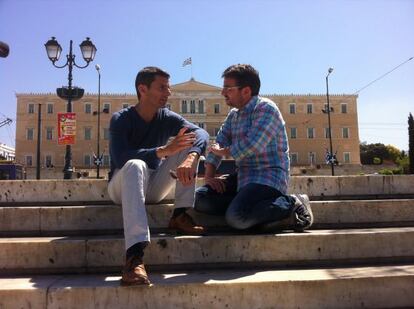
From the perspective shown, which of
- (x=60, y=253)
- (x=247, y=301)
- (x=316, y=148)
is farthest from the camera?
(x=316, y=148)

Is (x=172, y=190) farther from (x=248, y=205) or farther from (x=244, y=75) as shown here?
(x=244, y=75)

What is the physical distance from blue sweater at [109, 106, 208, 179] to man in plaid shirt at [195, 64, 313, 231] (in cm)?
31

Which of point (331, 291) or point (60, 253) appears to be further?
point (60, 253)

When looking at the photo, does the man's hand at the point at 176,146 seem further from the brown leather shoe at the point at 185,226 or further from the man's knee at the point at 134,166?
the brown leather shoe at the point at 185,226

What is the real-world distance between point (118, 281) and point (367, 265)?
148 centimetres

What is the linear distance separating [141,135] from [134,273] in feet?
3.63

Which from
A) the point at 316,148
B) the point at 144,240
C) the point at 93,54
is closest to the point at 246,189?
the point at 144,240

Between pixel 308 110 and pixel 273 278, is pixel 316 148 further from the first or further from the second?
pixel 273 278

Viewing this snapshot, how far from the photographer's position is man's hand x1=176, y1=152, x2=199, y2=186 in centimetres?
261

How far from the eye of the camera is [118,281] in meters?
2.29

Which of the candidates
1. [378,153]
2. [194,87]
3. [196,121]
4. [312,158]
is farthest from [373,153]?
[194,87]

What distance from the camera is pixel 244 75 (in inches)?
120

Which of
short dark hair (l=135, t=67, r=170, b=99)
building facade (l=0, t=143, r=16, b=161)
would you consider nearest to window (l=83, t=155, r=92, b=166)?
building facade (l=0, t=143, r=16, b=161)

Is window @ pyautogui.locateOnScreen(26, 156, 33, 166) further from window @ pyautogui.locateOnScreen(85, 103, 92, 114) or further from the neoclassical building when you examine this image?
window @ pyautogui.locateOnScreen(85, 103, 92, 114)
